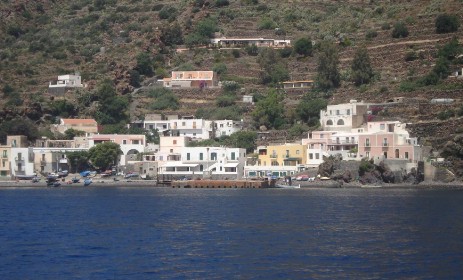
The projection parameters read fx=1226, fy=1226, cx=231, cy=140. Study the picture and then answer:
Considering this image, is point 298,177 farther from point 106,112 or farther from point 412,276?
point 412,276

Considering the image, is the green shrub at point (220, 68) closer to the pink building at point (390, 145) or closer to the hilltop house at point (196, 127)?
the hilltop house at point (196, 127)

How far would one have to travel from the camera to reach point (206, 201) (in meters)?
87.4

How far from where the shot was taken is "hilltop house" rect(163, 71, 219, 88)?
13025cm

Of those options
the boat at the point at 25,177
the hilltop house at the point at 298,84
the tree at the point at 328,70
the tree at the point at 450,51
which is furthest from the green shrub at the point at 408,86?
the boat at the point at 25,177

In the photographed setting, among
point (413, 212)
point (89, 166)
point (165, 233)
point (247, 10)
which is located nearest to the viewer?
point (165, 233)

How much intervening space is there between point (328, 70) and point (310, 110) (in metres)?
8.51

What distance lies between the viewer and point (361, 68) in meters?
125

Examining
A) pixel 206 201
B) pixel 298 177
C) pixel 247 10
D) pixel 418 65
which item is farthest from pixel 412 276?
pixel 247 10

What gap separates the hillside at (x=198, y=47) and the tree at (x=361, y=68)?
0.98m

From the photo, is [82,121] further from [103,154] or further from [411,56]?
→ [411,56]

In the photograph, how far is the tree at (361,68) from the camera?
12444 centimetres

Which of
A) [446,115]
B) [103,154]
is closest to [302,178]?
[446,115]

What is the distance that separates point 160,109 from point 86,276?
80422 millimetres

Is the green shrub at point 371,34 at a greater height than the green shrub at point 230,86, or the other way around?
the green shrub at point 371,34
